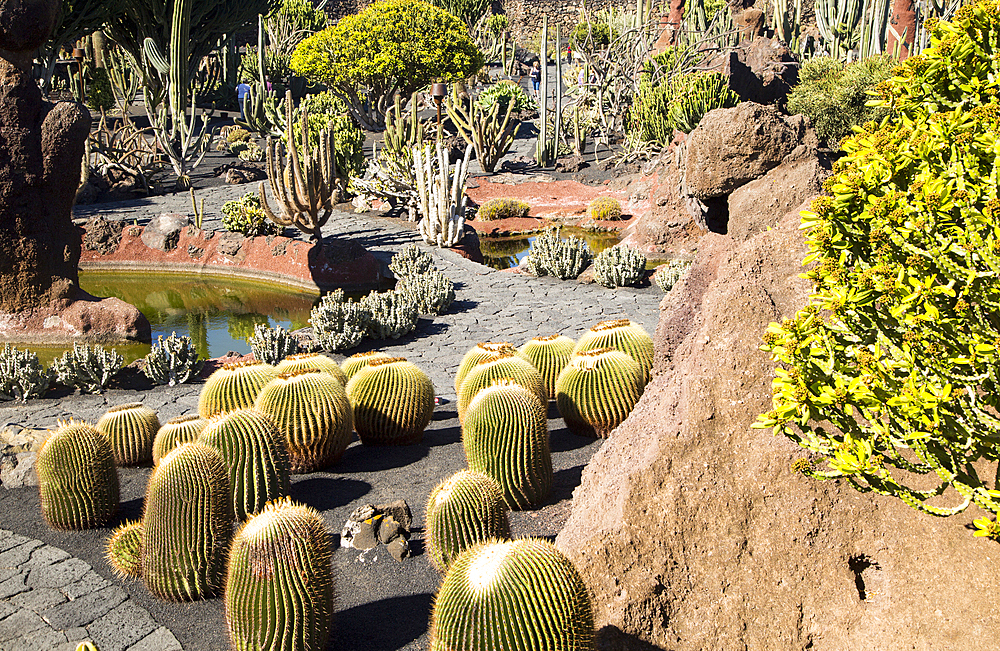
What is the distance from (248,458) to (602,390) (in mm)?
2501

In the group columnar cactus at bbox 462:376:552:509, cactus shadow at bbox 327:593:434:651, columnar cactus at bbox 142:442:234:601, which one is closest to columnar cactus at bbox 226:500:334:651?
cactus shadow at bbox 327:593:434:651

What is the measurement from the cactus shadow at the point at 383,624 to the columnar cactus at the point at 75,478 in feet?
6.43

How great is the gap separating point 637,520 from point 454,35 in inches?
1134

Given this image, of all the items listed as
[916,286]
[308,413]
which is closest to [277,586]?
[308,413]

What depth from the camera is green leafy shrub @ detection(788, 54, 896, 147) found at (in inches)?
599

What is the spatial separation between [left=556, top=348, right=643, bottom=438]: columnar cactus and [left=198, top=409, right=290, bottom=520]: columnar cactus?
7.13 ft

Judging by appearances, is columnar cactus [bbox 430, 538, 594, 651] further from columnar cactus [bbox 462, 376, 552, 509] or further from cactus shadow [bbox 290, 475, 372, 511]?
cactus shadow [bbox 290, 475, 372, 511]

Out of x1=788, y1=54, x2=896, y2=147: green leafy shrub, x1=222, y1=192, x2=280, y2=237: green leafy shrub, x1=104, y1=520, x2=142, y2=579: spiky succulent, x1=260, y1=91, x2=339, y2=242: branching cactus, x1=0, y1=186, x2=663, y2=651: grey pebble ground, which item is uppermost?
x1=788, y1=54, x2=896, y2=147: green leafy shrub

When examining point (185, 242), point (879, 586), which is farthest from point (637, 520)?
point (185, 242)

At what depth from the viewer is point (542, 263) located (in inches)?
508

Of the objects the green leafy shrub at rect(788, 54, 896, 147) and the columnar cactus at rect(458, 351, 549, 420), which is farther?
the green leafy shrub at rect(788, 54, 896, 147)

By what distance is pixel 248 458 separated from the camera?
4930mm

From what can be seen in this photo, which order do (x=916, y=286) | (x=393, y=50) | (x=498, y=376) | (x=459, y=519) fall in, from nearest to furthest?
(x=916, y=286) < (x=459, y=519) < (x=498, y=376) < (x=393, y=50)

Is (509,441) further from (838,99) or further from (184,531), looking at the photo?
(838,99)
